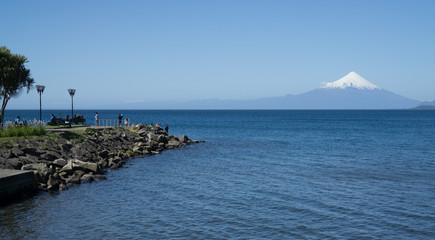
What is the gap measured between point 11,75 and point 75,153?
15.2 metres

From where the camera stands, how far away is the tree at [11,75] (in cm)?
4200

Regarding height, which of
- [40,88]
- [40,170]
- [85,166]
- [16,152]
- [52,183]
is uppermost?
[40,88]

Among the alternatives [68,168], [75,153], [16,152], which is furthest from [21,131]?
[68,168]

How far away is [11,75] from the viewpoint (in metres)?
42.3

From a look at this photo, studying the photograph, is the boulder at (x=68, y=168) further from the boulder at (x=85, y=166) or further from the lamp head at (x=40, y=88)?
the lamp head at (x=40, y=88)

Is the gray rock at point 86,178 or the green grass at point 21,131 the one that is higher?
the green grass at point 21,131

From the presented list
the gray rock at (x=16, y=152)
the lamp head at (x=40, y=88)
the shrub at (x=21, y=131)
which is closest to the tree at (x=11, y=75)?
the lamp head at (x=40, y=88)

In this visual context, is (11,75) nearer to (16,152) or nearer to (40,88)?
(40,88)

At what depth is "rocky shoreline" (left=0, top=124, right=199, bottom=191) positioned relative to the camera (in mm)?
25531

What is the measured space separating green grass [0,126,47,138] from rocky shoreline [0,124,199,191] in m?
1.26

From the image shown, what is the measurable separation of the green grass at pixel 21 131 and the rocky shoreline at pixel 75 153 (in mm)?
1260

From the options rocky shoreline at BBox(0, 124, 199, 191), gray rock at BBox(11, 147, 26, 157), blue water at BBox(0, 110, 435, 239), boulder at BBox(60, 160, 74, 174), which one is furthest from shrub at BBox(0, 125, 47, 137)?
blue water at BBox(0, 110, 435, 239)

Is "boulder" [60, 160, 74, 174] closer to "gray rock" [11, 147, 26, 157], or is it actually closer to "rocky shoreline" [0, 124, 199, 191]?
"rocky shoreline" [0, 124, 199, 191]

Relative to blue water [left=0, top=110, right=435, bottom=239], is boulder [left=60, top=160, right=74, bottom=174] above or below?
above
